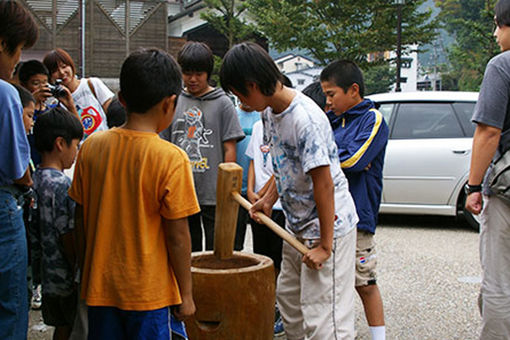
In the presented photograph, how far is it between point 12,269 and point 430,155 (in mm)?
5450

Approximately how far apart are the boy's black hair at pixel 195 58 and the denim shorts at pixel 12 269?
1.48m

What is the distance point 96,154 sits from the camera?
6.94 ft

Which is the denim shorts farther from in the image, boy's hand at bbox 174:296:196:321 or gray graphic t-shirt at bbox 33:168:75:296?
boy's hand at bbox 174:296:196:321

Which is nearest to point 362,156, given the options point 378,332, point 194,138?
point 378,332

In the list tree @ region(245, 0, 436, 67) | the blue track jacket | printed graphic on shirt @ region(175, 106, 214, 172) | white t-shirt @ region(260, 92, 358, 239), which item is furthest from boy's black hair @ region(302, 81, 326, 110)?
tree @ region(245, 0, 436, 67)

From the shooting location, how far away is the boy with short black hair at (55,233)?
2.75 metres

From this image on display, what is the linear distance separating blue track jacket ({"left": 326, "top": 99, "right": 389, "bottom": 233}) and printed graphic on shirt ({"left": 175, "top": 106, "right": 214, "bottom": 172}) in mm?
874

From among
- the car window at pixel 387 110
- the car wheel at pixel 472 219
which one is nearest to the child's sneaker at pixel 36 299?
the car window at pixel 387 110

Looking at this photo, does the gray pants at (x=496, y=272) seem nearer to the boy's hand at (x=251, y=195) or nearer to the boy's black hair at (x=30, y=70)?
the boy's hand at (x=251, y=195)

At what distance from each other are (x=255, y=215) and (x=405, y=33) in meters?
17.4

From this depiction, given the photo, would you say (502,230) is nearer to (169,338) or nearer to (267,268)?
(267,268)

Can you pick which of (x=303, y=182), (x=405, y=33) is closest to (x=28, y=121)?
(x=303, y=182)

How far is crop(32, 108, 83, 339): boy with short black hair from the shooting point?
9.02 feet

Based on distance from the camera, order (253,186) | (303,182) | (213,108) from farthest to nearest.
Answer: (253,186), (213,108), (303,182)
